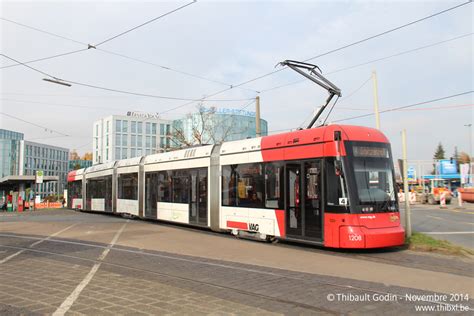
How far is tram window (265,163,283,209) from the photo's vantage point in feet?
38.3

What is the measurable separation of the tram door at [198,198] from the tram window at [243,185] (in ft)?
4.18

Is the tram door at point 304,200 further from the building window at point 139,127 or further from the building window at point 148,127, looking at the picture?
the building window at point 148,127

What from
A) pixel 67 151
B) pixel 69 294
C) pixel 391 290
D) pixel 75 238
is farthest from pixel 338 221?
pixel 67 151

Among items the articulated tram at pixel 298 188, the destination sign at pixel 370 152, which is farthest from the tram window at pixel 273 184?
the destination sign at pixel 370 152

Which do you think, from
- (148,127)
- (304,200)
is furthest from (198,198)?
(148,127)

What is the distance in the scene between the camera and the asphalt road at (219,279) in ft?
18.2

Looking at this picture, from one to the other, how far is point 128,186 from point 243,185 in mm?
10666

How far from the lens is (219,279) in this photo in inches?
286

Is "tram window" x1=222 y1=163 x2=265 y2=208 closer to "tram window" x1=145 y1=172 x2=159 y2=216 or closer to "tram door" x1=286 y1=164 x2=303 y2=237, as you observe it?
"tram door" x1=286 y1=164 x2=303 y2=237

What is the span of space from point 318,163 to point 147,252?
4.98 metres

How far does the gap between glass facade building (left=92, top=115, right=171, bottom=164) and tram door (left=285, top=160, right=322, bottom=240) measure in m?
76.2

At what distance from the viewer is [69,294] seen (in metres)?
6.10

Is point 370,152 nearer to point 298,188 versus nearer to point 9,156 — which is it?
point 298,188

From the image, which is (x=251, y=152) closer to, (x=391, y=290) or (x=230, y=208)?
(x=230, y=208)
